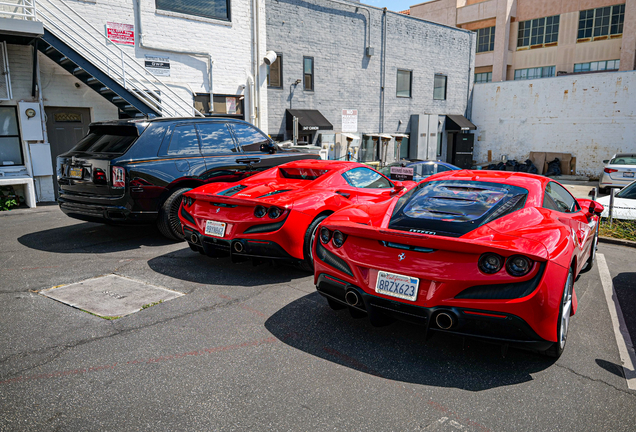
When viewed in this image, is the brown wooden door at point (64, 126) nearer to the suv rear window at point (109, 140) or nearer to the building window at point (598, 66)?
the suv rear window at point (109, 140)

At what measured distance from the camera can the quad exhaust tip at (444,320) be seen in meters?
3.23

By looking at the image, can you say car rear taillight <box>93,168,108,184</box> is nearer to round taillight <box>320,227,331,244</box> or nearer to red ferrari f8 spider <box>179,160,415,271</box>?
red ferrari f8 spider <box>179,160,415,271</box>

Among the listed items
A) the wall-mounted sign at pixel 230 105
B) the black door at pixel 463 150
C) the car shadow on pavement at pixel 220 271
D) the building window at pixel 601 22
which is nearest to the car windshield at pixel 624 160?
the black door at pixel 463 150

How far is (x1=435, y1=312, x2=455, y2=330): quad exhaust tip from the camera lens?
3230 mm

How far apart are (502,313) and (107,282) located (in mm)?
4209

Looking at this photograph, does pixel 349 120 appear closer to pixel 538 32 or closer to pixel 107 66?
pixel 107 66

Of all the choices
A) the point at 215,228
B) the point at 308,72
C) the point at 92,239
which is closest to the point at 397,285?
the point at 215,228

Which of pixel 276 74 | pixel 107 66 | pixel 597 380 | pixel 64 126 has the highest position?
pixel 276 74

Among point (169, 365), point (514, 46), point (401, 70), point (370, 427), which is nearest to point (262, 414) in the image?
point (370, 427)

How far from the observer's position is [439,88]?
2467 centimetres

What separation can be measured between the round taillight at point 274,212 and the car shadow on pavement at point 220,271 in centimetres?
79

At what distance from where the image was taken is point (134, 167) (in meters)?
6.58

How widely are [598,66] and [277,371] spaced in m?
41.5

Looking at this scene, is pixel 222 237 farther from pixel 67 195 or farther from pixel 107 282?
pixel 67 195
